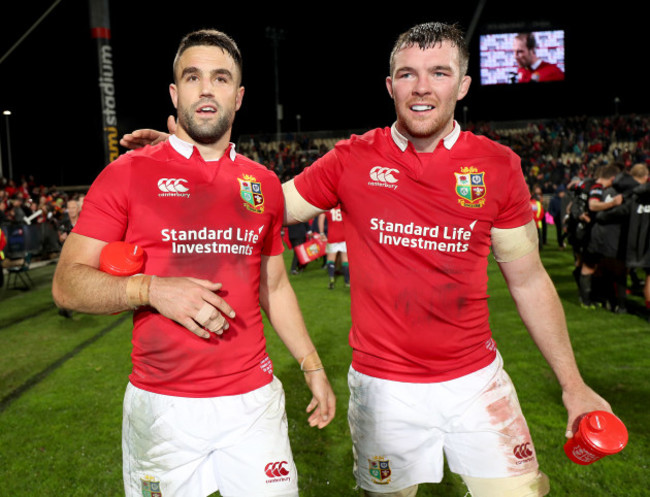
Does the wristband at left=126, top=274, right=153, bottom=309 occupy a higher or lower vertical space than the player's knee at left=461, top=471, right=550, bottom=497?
higher

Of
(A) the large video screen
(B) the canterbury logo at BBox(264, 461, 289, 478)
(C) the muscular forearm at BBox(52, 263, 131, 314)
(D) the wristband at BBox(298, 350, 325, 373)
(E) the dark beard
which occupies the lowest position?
(B) the canterbury logo at BBox(264, 461, 289, 478)

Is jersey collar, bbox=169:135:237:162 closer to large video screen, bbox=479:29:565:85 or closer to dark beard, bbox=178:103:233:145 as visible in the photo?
dark beard, bbox=178:103:233:145

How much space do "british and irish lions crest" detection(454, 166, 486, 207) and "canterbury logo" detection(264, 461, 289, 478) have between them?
139cm

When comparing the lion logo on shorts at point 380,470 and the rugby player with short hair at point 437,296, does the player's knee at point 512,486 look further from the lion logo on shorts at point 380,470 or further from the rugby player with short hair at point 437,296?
the lion logo on shorts at point 380,470

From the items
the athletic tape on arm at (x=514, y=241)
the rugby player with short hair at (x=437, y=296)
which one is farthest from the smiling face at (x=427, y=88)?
the athletic tape on arm at (x=514, y=241)

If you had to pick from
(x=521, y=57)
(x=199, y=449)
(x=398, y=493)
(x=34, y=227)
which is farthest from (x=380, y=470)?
(x=521, y=57)

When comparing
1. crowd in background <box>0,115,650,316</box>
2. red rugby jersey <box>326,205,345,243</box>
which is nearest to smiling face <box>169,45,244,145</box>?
red rugby jersey <box>326,205,345,243</box>

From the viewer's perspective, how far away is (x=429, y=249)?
2.39 m

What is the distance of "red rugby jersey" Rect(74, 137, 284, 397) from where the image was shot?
2.19 meters

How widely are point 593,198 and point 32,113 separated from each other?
43.1 metres

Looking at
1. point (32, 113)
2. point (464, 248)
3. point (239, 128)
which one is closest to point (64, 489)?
point (464, 248)

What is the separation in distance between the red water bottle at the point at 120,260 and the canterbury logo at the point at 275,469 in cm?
98

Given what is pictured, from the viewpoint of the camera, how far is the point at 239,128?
4859 centimetres

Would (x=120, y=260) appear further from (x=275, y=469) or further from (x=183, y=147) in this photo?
(x=275, y=469)
